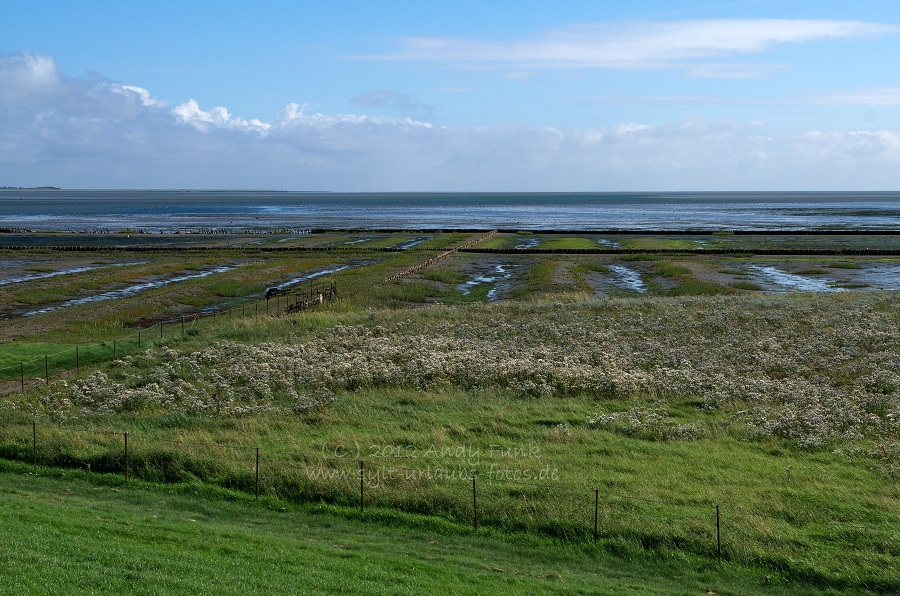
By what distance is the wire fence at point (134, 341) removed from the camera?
122 feet

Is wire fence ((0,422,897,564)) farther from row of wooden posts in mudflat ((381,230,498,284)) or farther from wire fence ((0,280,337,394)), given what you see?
row of wooden posts in mudflat ((381,230,498,284))

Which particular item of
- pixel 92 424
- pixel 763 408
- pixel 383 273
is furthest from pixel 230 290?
pixel 763 408

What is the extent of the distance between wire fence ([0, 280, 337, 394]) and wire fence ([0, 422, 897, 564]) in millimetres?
10644

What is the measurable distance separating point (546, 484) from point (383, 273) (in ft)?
212

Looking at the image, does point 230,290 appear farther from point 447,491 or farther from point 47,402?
point 447,491

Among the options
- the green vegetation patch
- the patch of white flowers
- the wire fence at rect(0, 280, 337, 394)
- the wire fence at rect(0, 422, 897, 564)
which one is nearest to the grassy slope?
the wire fence at rect(0, 422, 897, 564)

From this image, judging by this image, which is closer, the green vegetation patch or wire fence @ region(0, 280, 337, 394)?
wire fence @ region(0, 280, 337, 394)

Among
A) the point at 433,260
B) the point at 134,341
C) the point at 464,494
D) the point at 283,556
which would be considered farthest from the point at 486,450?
the point at 433,260

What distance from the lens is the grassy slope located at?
15488 mm

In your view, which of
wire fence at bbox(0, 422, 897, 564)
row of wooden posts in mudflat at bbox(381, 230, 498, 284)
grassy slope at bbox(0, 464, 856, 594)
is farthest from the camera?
row of wooden posts in mudflat at bbox(381, 230, 498, 284)

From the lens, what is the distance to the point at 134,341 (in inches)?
1818

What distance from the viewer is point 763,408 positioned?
3041 cm

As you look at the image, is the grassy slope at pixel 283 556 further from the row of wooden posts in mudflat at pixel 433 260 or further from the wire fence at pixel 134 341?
the row of wooden posts in mudflat at pixel 433 260

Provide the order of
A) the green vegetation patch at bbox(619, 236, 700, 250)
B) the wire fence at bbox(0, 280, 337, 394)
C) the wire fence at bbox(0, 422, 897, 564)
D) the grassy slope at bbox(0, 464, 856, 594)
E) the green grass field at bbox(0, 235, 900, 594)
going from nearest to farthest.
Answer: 1. the grassy slope at bbox(0, 464, 856, 594)
2. the green grass field at bbox(0, 235, 900, 594)
3. the wire fence at bbox(0, 422, 897, 564)
4. the wire fence at bbox(0, 280, 337, 394)
5. the green vegetation patch at bbox(619, 236, 700, 250)
